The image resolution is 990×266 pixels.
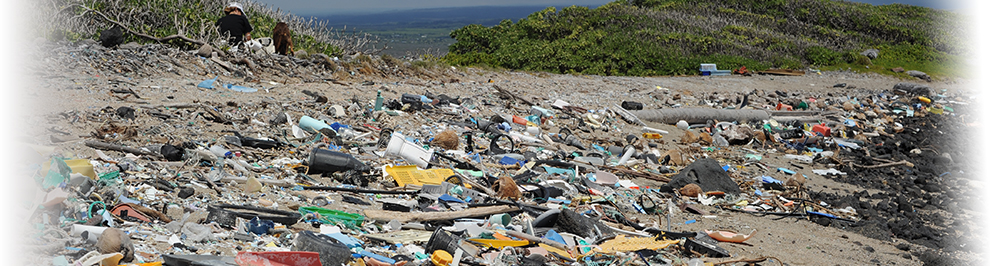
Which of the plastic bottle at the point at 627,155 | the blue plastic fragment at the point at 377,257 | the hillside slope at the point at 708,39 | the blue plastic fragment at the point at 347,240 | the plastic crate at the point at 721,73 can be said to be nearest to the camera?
the blue plastic fragment at the point at 377,257

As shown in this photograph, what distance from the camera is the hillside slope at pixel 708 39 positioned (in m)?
16.2

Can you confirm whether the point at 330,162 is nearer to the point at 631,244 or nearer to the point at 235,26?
the point at 631,244

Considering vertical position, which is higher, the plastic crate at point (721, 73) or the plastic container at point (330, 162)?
the plastic container at point (330, 162)

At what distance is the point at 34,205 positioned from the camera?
2998mm

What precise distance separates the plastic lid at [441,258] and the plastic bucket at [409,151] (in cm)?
232

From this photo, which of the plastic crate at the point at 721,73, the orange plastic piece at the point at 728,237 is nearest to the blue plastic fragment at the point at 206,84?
the orange plastic piece at the point at 728,237

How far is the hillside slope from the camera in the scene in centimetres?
1623

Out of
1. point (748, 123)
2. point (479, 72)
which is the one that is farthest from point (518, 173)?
point (479, 72)

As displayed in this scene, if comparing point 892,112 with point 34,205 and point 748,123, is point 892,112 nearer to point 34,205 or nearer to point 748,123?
point 748,123

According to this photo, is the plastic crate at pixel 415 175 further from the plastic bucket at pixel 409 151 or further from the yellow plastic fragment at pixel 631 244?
the yellow plastic fragment at pixel 631 244

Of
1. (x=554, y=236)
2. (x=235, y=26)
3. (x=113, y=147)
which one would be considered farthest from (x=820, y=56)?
Result: (x=113, y=147)

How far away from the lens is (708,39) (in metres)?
18.0

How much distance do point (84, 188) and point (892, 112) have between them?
13.7m

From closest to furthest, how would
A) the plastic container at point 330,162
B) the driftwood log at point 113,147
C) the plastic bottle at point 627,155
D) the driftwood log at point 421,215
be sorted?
1. the driftwood log at point 421,215
2. the driftwood log at point 113,147
3. the plastic container at point 330,162
4. the plastic bottle at point 627,155
